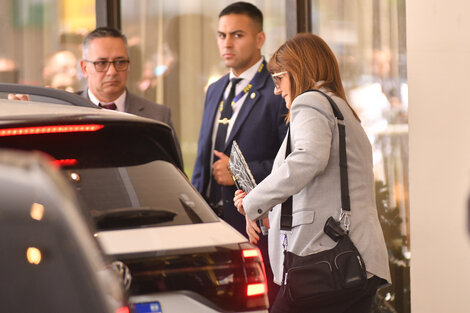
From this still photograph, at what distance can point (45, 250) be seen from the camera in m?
1.96

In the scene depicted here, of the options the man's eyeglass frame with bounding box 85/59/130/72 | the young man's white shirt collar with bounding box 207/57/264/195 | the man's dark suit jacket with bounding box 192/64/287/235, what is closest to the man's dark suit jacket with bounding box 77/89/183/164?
the man's eyeglass frame with bounding box 85/59/130/72

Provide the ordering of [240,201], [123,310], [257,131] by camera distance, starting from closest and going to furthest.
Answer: [123,310], [240,201], [257,131]

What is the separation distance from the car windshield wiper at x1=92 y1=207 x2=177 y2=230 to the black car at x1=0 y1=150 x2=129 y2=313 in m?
1.10

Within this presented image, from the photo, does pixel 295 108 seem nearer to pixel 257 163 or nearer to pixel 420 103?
pixel 257 163

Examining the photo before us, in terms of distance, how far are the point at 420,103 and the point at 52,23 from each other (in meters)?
4.06

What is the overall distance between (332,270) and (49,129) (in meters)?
1.62

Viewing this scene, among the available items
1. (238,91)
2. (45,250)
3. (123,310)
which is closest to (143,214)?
(123,310)

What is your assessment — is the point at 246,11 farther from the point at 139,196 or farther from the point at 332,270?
the point at 139,196

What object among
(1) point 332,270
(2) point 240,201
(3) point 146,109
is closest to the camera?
(1) point 332,270

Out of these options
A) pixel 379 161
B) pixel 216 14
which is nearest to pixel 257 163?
pixel 379 161

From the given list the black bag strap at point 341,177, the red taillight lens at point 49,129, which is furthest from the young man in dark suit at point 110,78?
the red taillight lens at point 49,129

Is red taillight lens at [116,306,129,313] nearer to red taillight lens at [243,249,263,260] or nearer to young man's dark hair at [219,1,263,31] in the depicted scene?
red taillight lens at [243,249,263,260]

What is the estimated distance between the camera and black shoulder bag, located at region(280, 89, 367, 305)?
14.0ft

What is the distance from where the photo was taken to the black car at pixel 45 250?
1.93m
